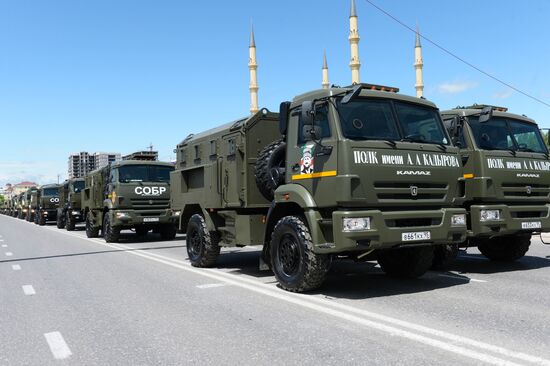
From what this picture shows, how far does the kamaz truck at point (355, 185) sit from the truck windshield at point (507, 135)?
144cm

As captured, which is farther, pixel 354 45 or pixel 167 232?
pixel 354 45

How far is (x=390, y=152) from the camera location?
622cm

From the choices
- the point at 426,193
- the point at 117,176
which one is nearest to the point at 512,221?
the point at 426,193

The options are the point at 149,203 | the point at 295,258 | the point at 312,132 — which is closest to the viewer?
the point at 312,132

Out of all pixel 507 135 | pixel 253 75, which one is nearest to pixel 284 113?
pixel 507 135

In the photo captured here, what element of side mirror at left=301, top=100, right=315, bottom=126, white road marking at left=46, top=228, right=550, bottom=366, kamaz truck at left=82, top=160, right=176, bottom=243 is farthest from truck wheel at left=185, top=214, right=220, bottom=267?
kamaz truck at left=82, top=160, right=176, bottom=243

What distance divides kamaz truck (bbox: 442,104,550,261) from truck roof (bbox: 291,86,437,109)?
4.45 ft

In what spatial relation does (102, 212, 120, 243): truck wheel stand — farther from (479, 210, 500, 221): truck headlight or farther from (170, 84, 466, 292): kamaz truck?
(479, 210, 500, 221): truck headlight

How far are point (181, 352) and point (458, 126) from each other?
18.6 ft

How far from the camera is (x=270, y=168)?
7539mm

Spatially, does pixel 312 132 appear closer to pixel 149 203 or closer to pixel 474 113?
pixel 474 113

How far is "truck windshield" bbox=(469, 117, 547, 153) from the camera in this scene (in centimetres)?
812

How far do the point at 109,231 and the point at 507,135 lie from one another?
498 inches

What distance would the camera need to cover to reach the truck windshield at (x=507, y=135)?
26.6ft
